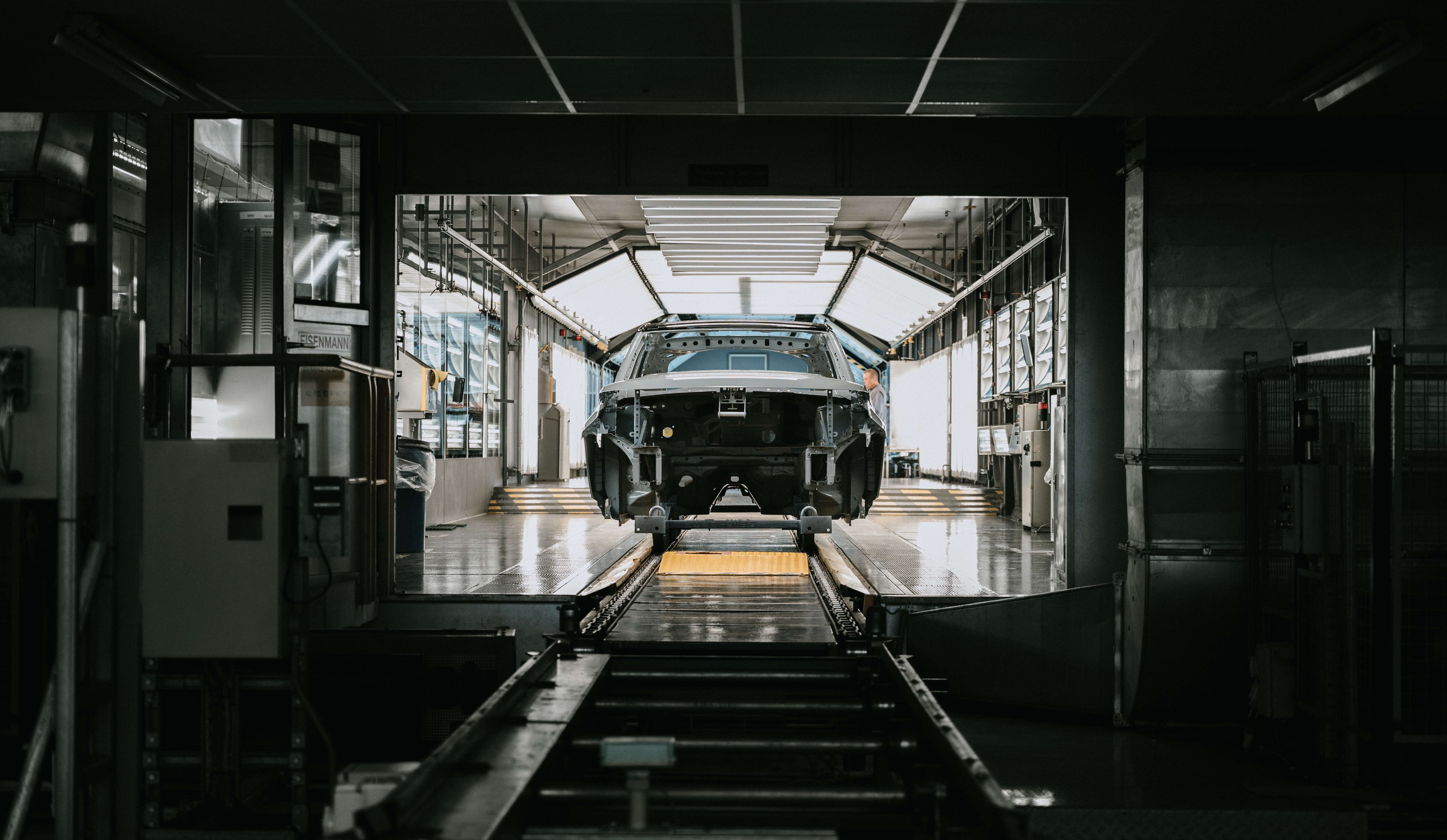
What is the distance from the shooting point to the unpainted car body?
25.9 ft

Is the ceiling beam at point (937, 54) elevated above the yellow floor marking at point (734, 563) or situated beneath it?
elevated above

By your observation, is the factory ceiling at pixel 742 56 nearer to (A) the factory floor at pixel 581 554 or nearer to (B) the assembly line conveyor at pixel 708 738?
(B) the assembly line conveyor at pixel 708 738

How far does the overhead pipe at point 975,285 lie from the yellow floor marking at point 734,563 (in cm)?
407

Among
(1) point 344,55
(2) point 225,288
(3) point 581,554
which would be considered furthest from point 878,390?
(1) point 344,55

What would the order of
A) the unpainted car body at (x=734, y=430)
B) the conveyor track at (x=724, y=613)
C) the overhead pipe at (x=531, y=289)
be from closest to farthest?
the conveyor track at (x=724, y=613), the unpainted car body at (x=734, y=430), the overhead pipe at (x=531, y=289)

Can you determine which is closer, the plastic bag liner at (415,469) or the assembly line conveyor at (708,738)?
the assembly line conveyor at (708,738)

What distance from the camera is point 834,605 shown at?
20.9 ft

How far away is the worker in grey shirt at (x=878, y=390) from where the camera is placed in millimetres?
17938

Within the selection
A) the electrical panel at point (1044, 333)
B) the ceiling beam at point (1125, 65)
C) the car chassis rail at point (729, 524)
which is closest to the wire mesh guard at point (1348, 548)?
the ceiling beam at point (1125, 65)

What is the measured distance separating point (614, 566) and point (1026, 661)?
3165 mm

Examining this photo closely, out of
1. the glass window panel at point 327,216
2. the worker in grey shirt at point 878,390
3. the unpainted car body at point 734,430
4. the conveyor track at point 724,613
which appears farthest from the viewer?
the worker in grey shirt at point 878,390

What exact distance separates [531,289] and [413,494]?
25.9 feet

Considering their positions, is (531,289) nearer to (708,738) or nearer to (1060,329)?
(1060,329)

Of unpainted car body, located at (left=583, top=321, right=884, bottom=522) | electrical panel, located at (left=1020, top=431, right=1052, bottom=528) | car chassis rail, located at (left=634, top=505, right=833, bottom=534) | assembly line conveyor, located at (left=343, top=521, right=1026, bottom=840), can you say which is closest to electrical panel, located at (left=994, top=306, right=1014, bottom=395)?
electrical panel, located at (left=1020, top=431, right=1052, bottom=528)
